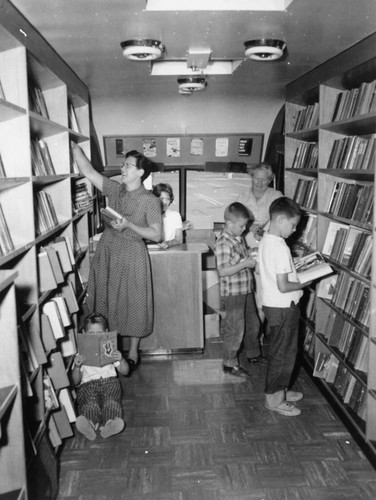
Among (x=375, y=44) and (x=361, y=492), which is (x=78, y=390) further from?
(x=375, y=44)

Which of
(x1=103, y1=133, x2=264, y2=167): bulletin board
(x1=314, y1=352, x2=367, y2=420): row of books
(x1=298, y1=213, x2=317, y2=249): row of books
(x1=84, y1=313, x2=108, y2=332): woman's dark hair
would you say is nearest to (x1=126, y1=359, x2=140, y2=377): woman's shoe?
(x1=84, y1=313, x2=108, y2=332): woman's dark hair

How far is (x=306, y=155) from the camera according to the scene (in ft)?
16.6

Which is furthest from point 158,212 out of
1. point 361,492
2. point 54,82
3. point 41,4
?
point 361,492

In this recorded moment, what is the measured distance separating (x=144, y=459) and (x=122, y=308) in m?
1.44

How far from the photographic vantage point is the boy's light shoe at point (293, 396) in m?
4.12

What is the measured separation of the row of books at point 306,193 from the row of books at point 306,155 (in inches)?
5.7

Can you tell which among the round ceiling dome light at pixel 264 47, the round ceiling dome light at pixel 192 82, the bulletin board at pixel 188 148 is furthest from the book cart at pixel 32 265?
the bulletin board at pixel 188 148

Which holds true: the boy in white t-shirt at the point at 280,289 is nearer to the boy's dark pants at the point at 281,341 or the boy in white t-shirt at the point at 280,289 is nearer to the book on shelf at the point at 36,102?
the boy's dark pants at the point at 281,341

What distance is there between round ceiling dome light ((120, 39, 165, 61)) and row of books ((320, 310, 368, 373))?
217 cm

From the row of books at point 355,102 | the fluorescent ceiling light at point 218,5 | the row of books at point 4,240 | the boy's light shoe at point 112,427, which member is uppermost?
the fluorescent ceiling light at point 218,5

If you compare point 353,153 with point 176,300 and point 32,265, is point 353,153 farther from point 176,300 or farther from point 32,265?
point 32,265

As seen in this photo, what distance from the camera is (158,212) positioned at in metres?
4.32

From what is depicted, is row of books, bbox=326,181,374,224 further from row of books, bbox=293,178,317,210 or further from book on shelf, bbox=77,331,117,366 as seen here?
book on shelf, bbox=77,331,117,366

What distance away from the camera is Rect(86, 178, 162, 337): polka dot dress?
4332 mm
